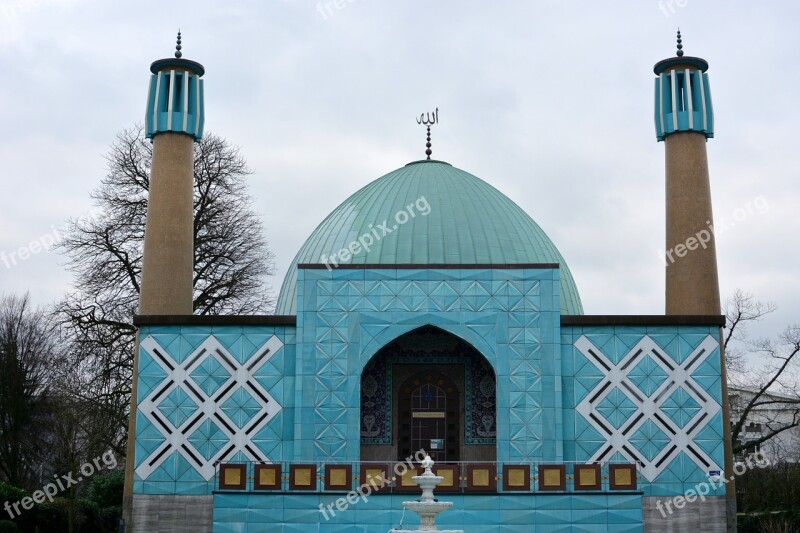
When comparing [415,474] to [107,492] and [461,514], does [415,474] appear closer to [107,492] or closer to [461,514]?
[461,514]

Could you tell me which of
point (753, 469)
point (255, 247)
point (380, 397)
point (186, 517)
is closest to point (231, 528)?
point (186, 517)

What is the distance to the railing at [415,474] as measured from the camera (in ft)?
72.8

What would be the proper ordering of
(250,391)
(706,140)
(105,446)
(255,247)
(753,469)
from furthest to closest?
(753,469) → (255,247) → (105,446) → (706,140) → (250,391)

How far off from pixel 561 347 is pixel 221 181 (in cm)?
1484

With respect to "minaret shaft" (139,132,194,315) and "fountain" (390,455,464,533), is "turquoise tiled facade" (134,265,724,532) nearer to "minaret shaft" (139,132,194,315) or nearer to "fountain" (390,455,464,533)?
"minaret shaft" (139,132,194,315)

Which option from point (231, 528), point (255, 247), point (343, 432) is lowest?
point (231, 528)

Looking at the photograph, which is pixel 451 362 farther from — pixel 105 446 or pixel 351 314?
pixel 105 446

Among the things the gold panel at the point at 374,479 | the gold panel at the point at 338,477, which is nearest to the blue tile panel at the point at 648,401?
the gold panel at the point at 374,479

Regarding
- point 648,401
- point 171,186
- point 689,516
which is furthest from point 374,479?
point 171,186

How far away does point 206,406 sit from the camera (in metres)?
23.6

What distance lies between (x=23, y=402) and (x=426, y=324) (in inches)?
762

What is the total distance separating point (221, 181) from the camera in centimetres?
3397

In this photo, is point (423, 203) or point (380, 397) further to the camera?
point (423, 203)

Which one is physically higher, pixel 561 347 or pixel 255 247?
pixel 255 247
